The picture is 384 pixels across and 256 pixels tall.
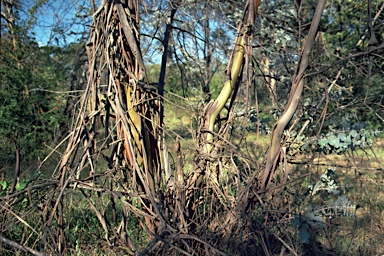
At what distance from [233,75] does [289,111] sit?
24.6 inches

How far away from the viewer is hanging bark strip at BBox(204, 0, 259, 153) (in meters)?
3.40

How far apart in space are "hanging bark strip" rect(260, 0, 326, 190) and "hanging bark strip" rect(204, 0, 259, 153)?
510mm

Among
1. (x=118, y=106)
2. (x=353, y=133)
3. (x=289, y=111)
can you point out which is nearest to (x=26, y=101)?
(x=118, y=106)

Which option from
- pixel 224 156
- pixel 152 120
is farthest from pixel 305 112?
pixel 152 120

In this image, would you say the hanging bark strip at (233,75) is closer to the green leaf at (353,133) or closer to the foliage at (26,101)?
the green leaf at (353,133)

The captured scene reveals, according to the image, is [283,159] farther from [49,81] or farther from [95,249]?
[49,81]

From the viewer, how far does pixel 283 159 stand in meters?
3.27

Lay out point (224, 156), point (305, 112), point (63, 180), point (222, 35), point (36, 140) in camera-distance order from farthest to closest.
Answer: point (36, 140) → point (222, 35) → point (305, 112) → point (224, 156) → point (63, 180)

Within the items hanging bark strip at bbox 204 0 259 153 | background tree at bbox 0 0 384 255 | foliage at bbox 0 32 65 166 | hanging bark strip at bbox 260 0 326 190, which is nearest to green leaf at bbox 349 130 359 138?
background tree at bbox 0 0 384 255

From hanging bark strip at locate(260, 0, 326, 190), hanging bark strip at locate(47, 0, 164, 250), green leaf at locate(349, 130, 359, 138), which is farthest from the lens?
green leaf at locate(349, 130, 359, 138)

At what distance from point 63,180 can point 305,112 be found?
84.4 inches

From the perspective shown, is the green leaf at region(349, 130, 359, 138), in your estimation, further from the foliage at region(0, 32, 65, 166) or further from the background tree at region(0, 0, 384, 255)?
the foliage at region(0, 32, 65, 166)

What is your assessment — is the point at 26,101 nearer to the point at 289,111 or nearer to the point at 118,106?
the point at 118,106

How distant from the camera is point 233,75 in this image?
11.5ft
